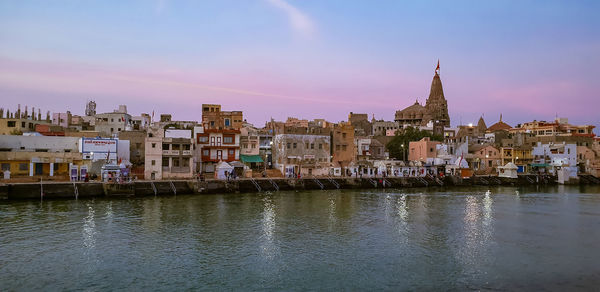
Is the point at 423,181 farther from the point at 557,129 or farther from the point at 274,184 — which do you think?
the point at 557,129

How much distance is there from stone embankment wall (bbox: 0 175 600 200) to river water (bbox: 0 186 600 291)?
386cm

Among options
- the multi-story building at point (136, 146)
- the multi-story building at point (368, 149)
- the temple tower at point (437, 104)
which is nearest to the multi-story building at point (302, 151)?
the multi-story building at point (368, 149)

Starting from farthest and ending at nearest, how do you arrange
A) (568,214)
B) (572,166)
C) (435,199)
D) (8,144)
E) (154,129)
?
(572,166)
(154,129)
(8,144)
(435,199)
(568,214)

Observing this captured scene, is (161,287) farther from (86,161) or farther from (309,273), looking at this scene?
(86,161)

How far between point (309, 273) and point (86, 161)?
50.5m

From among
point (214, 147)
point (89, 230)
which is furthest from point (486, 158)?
point (89, 230)

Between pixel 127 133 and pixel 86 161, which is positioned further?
pixel 127 133

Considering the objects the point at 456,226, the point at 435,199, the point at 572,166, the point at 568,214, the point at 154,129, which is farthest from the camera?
the point at 572,166

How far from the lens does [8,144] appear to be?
63.4m

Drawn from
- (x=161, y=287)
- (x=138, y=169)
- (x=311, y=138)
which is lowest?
(x=161, y=287)

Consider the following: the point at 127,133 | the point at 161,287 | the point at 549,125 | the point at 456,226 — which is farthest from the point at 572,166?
the point at 161,287

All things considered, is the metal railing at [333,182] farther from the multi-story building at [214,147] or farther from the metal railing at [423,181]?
the metal railing at [423,181]

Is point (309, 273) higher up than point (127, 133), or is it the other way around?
point (127, 133)

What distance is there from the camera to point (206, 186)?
61188mm
